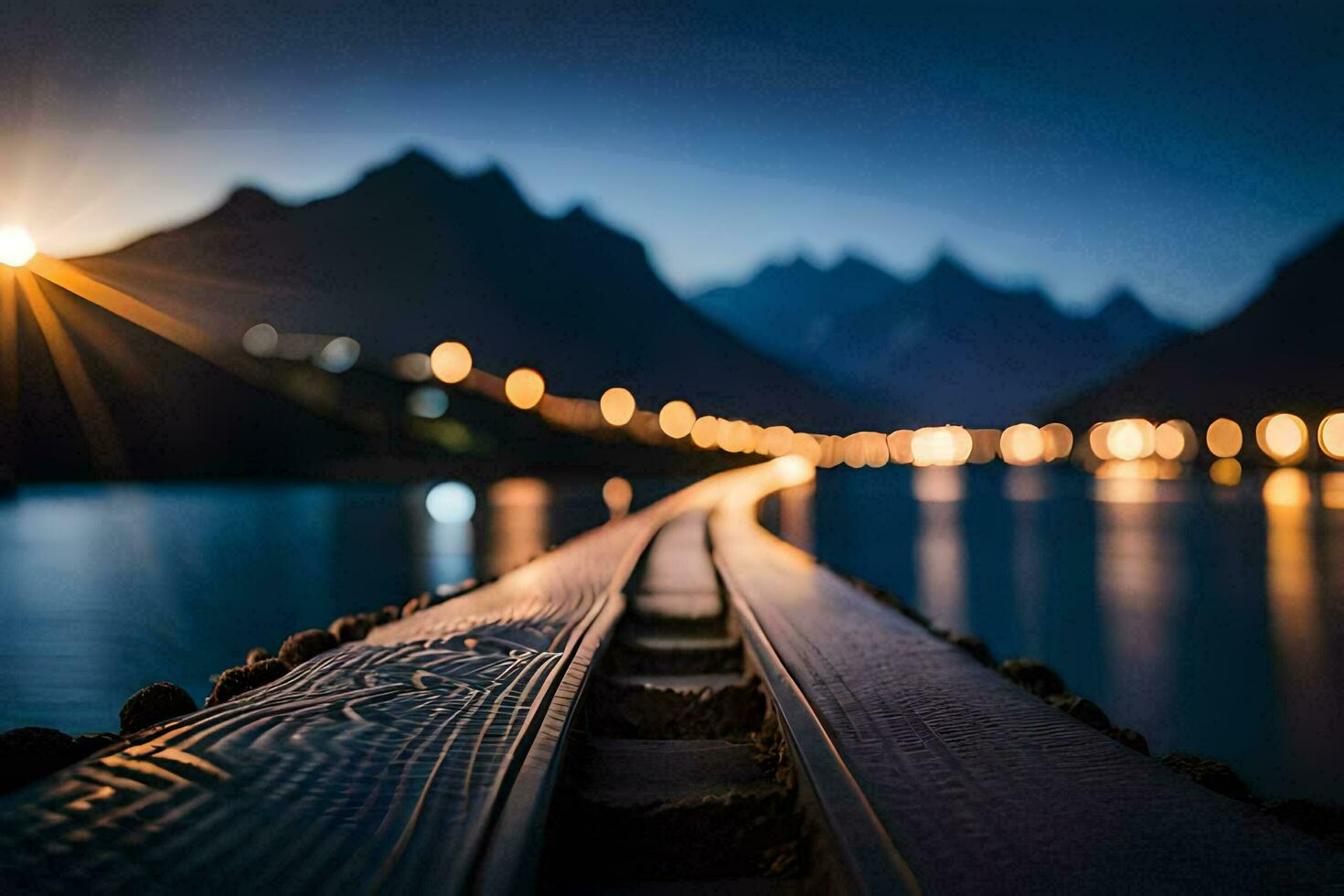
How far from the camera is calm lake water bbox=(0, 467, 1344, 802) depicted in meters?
9.93

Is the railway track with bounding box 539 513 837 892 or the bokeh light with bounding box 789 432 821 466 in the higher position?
the bokeh light with bounding box 789 432 821 466

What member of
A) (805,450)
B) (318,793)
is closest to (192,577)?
(318,793)

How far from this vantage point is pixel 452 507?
49.9 metres

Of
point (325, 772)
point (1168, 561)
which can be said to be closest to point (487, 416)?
point (1168, 561)

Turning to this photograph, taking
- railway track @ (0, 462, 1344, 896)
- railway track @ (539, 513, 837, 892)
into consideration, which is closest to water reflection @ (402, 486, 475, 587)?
railway track @ (539, 513, 837, 892)

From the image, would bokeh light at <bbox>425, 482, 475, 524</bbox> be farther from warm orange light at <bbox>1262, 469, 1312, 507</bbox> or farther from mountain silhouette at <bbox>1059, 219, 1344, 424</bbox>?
mountain silhouette at <bbox>1059, 219, 1344, 424</bbox>

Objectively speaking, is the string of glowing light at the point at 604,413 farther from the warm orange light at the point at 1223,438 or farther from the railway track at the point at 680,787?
the railway track at the point at 680,787

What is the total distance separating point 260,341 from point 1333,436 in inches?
4877

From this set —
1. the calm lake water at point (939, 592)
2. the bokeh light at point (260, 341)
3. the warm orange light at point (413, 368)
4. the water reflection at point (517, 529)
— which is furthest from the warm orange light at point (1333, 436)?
the bokeh light at point (260, 341)

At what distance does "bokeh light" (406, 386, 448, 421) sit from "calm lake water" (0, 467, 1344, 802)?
51222 millimetres

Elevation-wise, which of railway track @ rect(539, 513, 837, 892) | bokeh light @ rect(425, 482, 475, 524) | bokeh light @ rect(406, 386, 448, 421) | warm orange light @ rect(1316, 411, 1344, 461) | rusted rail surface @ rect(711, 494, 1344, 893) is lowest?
railway track @ rect(539, 513, 837, 892)

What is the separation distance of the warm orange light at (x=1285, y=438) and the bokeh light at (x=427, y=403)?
342 feet

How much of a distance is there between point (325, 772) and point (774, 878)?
153 centimetres

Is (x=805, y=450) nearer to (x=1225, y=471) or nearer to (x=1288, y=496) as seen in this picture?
(x=1225, y=471)
